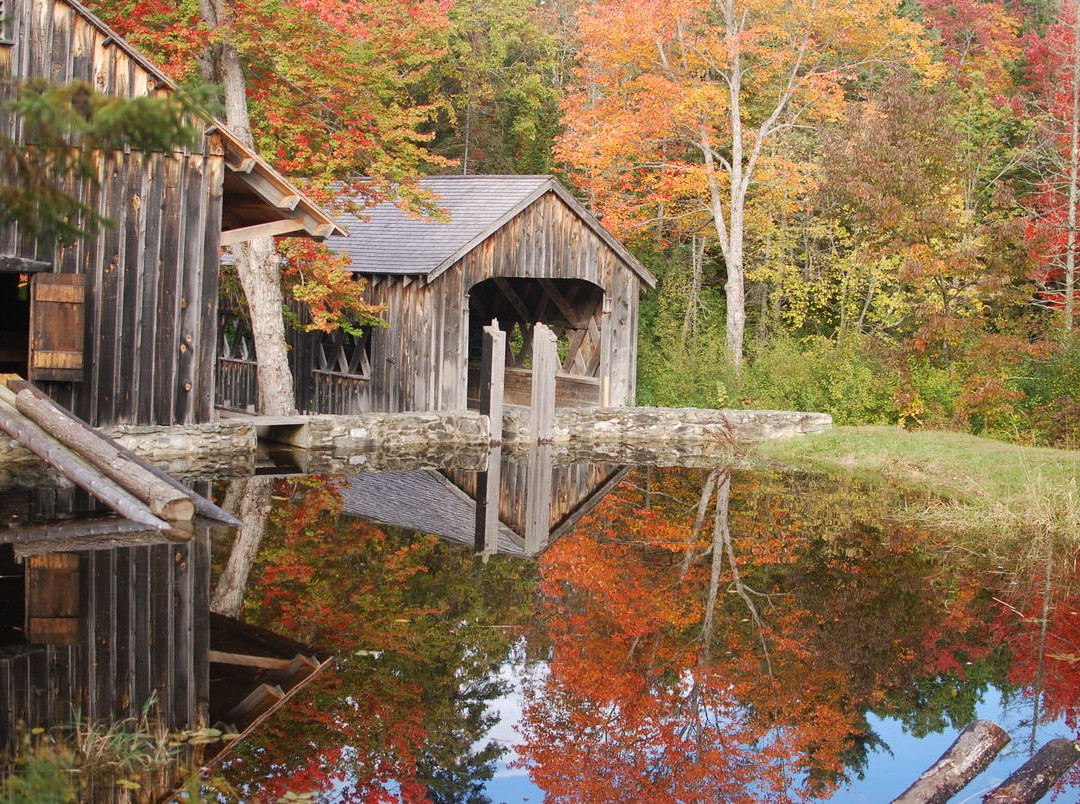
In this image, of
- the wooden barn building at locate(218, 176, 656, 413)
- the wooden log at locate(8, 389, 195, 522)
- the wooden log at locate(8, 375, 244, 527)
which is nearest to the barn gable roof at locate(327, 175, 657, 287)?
the wooden barn building at locate(218, 176, 656, 413)

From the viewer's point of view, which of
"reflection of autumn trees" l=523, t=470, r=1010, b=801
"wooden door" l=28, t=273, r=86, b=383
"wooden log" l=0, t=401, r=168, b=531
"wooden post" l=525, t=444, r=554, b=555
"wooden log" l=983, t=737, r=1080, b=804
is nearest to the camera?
"wooden log" l=983, t=737, r=1080, b=804

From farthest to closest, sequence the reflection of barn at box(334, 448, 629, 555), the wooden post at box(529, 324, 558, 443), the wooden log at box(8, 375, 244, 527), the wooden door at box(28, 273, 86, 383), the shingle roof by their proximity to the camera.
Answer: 1. the wooden post at box(529, 324, 558, 443)
2. the wooden door at box(28, 273, 86, 383)
3. the reflection of barn at box(334, 448, 629, 555)
4. the shingle roof
5. the wooden log at box(8, 375, 244, 527)

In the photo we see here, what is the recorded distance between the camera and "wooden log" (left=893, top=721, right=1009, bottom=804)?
530cm

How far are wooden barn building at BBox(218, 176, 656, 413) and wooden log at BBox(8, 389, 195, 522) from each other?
7.98 m

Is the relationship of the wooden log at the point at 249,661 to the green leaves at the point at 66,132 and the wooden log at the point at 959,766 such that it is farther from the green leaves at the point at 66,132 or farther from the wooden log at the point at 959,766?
the wooden log at the point at 959,766

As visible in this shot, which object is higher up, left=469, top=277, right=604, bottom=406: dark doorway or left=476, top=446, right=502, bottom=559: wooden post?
left=469, top=277, right=604, bottom=406: dark doorway

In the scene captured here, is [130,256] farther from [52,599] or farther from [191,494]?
[52,599]

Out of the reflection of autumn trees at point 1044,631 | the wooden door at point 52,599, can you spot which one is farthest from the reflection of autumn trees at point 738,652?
the wooden door at point 52,599

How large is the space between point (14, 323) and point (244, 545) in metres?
9.07

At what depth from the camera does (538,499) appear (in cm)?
1405

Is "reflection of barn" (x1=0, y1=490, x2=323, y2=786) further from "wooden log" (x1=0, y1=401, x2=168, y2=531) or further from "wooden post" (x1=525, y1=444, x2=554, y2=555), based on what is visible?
"wooden post" (x1=525, y1=444, x2=554, y2=555)

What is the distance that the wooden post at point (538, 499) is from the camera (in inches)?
A: 463

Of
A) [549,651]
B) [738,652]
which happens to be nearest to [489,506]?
[549,651]

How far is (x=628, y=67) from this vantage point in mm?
25531
